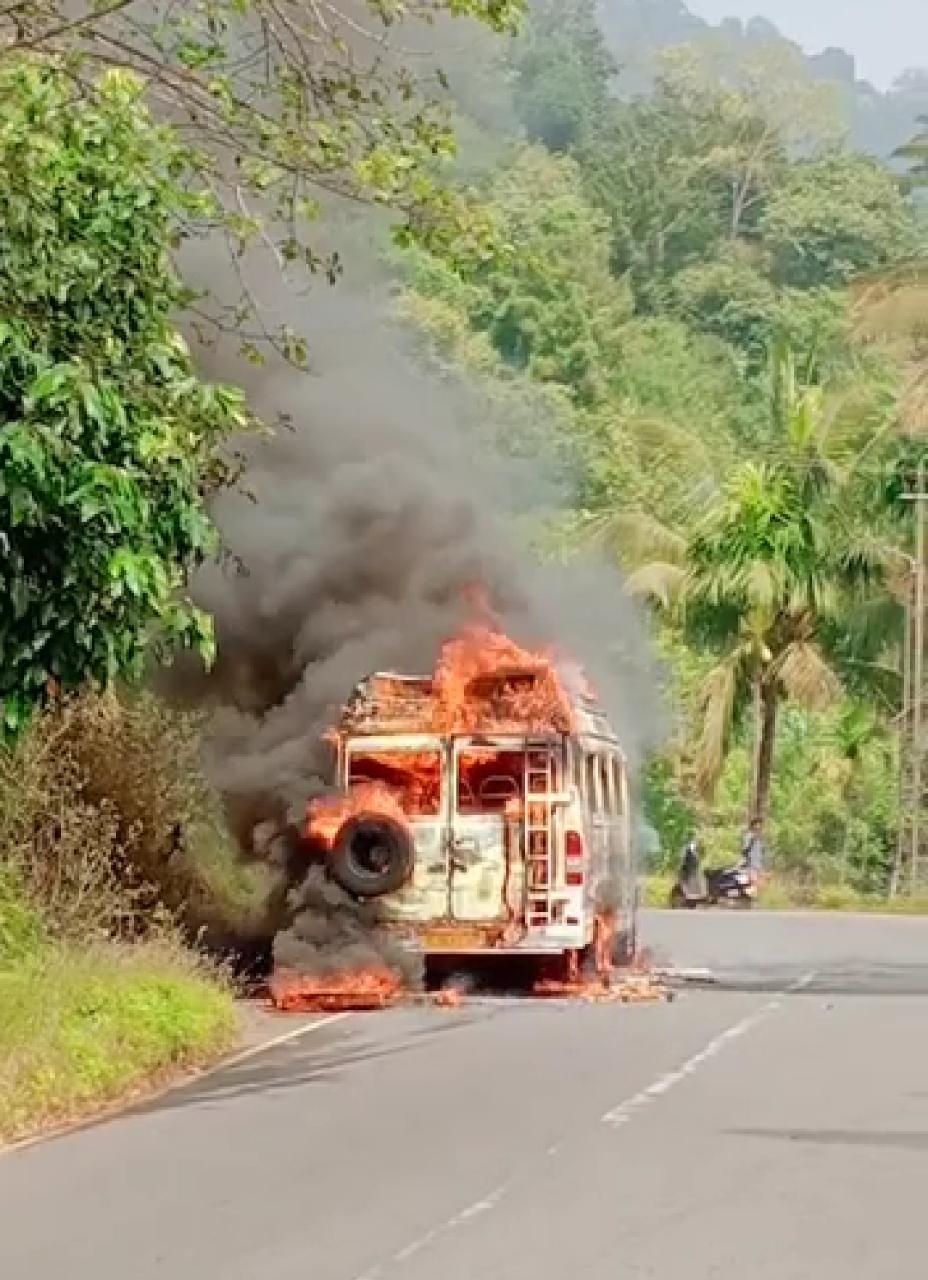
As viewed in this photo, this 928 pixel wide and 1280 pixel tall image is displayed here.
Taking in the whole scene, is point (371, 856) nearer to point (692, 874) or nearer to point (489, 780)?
point (489, 780)

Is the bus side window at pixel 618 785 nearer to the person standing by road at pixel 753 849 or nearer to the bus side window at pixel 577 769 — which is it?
the bus side window at pixel 577 769

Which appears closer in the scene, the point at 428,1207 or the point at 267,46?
the point at 428,1207

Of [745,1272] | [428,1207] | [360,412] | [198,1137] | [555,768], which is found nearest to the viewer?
[745,1272]

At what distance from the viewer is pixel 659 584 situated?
136 feet

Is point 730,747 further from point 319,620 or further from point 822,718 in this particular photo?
point 319,620

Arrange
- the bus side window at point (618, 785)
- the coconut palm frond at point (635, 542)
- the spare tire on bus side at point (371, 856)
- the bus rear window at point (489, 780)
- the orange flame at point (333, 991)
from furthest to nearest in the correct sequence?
the coconut palm frond at point (635, 542) < the bus side window at point (618, 785) < the bus rear window at point (489, 780) < the spare tire on bus side at point (371, 856) < the orange flame at point (333, 991)

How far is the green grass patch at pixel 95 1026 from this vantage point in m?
12.4

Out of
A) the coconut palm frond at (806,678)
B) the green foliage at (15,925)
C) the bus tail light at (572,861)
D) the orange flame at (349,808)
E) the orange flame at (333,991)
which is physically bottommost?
the orange flame at (333,991)

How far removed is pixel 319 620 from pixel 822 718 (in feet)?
98.3

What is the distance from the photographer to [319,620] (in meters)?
22.5

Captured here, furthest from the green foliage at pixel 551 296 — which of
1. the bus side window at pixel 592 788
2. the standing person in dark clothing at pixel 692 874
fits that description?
the bus side window at pixel 592 788

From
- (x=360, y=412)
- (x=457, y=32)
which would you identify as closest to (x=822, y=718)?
(x=360, y=412)

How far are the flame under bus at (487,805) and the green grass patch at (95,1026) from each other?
3192mm

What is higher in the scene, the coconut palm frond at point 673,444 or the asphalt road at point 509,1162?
the coconut palm frond at point 673,444
